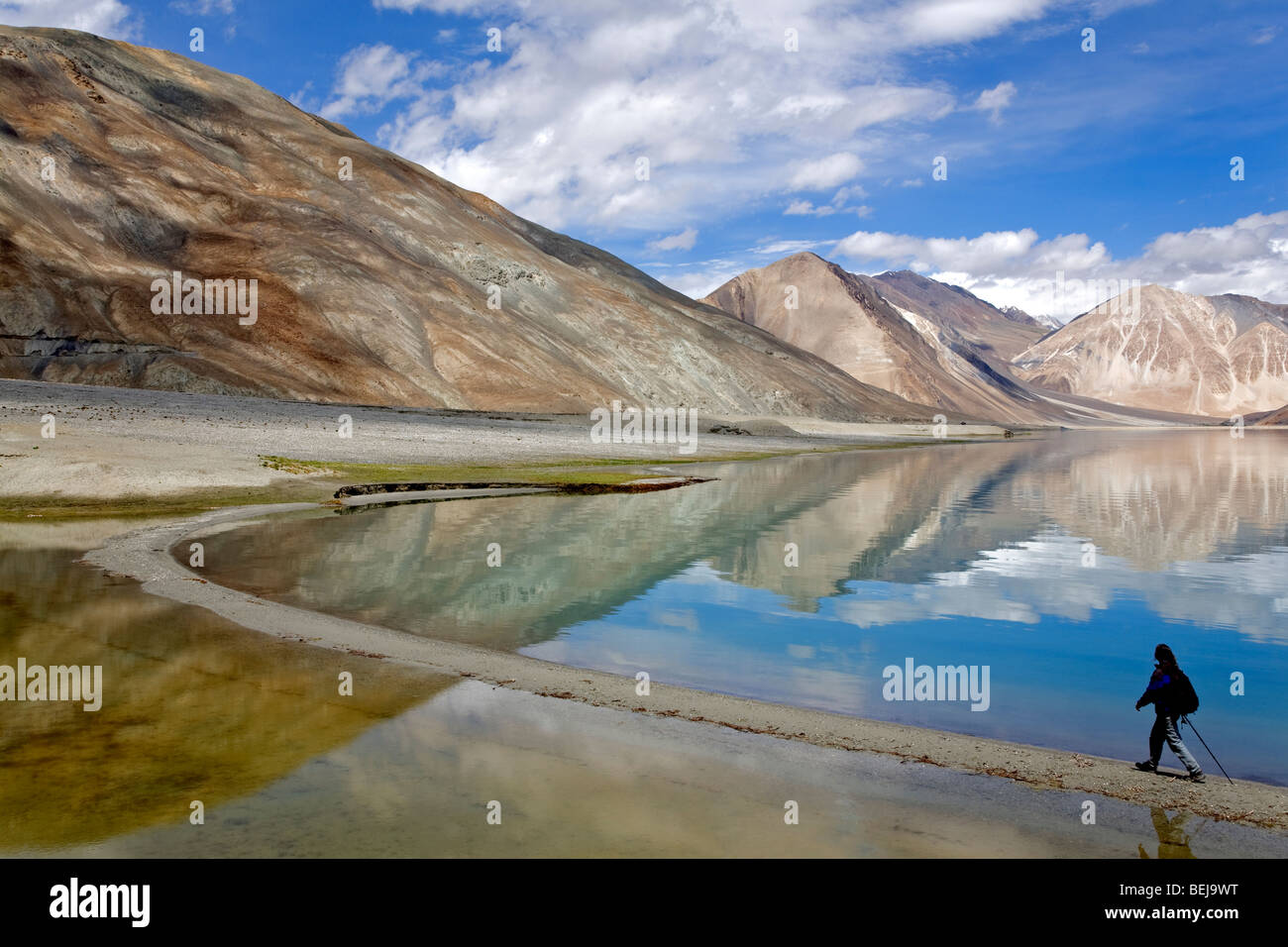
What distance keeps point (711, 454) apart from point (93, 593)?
66.1 m

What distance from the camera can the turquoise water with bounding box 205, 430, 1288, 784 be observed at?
14.6 meters

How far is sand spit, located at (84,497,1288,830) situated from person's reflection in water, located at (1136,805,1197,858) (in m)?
0.24

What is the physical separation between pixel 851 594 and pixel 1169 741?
505 inches

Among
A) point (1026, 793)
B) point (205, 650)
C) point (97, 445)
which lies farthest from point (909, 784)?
point (97, 445)

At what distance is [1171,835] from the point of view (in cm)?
876

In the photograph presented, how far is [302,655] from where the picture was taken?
14.5 m

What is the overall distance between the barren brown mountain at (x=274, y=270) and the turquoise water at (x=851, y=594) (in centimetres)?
5914

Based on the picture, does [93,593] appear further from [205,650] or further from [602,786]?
[602,786]
